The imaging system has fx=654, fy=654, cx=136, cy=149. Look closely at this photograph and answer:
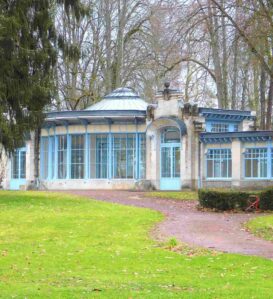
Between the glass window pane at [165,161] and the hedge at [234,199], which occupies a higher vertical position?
the glass window pane at [165,161]

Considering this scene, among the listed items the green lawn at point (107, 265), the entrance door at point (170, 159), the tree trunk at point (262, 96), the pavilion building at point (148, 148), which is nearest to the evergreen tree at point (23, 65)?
the green lawn at point (107, 265)

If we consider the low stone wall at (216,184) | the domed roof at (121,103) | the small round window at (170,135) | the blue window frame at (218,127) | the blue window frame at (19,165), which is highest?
the domed roof at (121,103)

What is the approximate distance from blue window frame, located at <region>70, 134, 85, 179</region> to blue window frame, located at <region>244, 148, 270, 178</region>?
33.2 ft

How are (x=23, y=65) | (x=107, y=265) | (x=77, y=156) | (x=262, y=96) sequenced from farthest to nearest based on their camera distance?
(x=262, y=96) → (x=77, y=156) → (x=23, y=65) → (x=107, y=265)

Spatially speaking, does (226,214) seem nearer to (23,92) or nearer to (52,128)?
(23,92)

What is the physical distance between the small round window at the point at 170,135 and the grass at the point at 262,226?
1622 cm

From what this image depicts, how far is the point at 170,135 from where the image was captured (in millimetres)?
36312

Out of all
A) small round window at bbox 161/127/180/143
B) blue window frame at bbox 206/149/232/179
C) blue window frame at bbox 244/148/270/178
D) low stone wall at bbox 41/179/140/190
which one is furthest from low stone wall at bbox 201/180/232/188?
low stone wall at bbox 41/179/140/190

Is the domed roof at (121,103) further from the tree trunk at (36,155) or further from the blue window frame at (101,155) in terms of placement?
the tree trunk at (36,155)

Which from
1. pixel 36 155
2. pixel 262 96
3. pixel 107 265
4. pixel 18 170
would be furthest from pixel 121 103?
pixel 107 265

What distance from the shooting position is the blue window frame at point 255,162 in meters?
32.1

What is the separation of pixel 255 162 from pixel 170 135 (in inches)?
227

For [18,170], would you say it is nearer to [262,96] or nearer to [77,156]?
[77,156]

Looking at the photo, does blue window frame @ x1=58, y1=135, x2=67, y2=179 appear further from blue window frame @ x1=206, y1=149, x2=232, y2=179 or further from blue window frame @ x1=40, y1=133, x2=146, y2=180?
blue window frame @ x1=206, y1=149, x2=232, y2=179
